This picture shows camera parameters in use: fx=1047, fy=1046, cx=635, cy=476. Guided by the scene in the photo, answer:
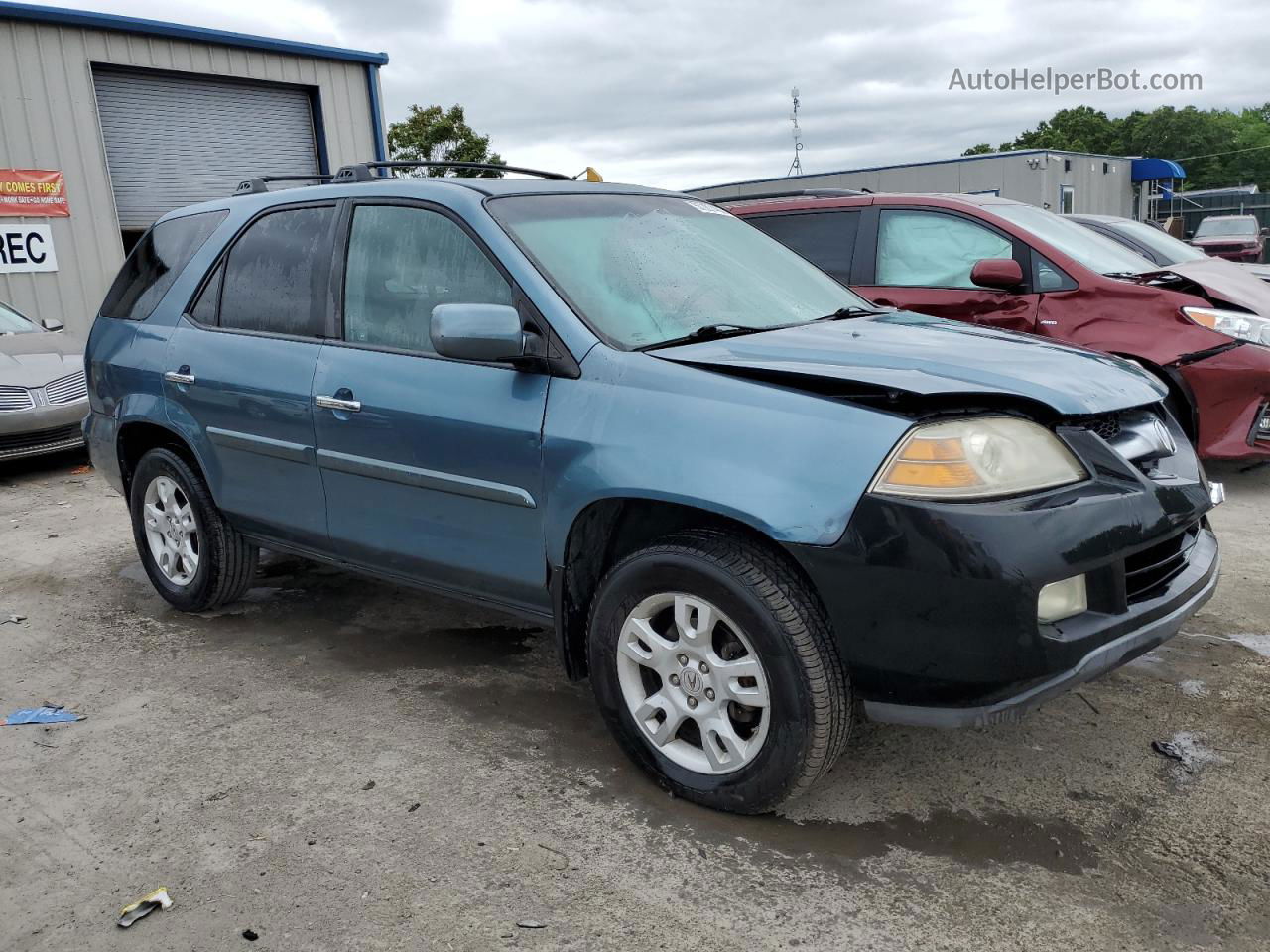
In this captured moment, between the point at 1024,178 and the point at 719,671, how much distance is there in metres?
20.6

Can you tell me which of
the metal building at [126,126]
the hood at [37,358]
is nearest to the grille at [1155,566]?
the hood at [37,358]

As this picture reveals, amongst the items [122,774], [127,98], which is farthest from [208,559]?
[127,98]

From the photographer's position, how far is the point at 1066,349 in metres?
3.14

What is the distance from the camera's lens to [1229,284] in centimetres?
641

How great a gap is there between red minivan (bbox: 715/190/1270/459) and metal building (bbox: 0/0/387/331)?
9208 mm

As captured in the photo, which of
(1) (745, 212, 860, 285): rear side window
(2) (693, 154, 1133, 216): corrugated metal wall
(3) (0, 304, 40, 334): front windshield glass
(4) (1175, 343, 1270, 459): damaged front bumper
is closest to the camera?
(4) (1175, 343, 1270, 459): damaged front bumper

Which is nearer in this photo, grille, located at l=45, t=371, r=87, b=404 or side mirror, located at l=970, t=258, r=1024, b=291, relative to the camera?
side mirror, located at l=970, t=258, r=1024, b=291

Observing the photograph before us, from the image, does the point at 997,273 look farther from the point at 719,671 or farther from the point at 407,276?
the point at 719,671

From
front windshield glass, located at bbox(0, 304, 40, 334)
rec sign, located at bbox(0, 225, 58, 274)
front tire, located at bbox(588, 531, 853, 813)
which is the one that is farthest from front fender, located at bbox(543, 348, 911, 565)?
rec sign, located at bbox(0, 225, 58, 274)

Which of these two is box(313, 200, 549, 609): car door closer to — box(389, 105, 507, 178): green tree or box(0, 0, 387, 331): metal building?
box(0, 0, 387, 331): metal building

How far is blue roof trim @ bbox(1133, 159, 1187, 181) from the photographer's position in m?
25.5

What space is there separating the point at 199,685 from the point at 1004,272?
4536 mm

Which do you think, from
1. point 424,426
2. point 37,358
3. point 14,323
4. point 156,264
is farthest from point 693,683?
point 14,323

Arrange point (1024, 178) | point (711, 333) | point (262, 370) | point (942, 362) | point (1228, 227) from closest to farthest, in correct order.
A: point (942, 362) < point (711, 333) < point (262, 370) < point (1024, 178) < point (1228, 227)
